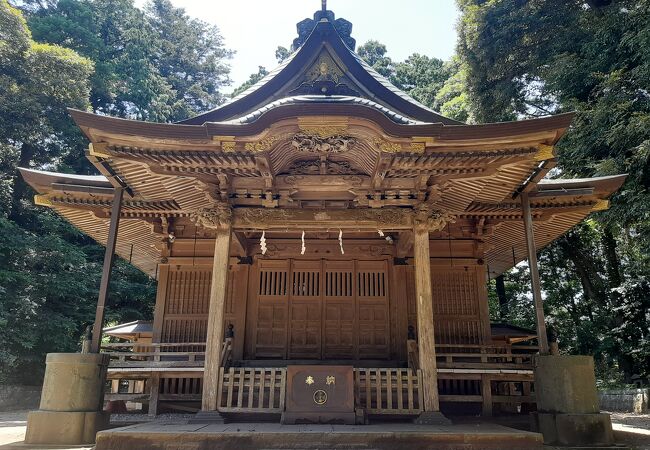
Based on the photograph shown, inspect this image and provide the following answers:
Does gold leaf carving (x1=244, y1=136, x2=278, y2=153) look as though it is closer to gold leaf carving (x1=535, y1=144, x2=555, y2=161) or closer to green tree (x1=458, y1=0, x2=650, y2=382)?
gold leaf carving (x1=535, y1=144, x2=555, y2=161)

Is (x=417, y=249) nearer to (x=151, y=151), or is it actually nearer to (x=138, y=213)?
(x=151, y=151)

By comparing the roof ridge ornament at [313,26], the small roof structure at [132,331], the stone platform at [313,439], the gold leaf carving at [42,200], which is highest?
the roof ridge ornament at [313,26]

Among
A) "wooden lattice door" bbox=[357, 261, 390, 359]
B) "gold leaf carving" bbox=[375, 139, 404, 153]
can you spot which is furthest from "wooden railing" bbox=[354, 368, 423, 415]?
"gold leaf carving" bbox=[375, 139, 404, 153]

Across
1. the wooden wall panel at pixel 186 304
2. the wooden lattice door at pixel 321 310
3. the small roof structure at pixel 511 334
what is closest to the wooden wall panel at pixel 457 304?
the wooden lattice door at pixel 321 310

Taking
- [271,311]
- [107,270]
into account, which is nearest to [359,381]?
[271,311]

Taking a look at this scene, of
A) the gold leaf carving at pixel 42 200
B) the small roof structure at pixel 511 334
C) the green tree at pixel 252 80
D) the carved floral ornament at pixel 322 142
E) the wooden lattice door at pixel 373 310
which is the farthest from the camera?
the green tree at pixel 252 80

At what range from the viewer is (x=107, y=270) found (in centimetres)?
771

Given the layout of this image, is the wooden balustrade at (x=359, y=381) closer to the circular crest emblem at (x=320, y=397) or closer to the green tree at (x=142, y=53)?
the circular crest emblem at (x=320, y=397)

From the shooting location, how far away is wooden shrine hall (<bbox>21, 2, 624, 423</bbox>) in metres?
6.85

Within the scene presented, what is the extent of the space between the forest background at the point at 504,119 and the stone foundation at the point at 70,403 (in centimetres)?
1359

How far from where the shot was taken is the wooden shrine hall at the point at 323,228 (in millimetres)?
6852

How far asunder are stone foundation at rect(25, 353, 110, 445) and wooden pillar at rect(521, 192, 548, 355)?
707 centimetres

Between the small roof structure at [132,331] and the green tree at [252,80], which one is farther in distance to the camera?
the green tree at [252,80]

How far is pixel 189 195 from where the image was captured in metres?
8.25
